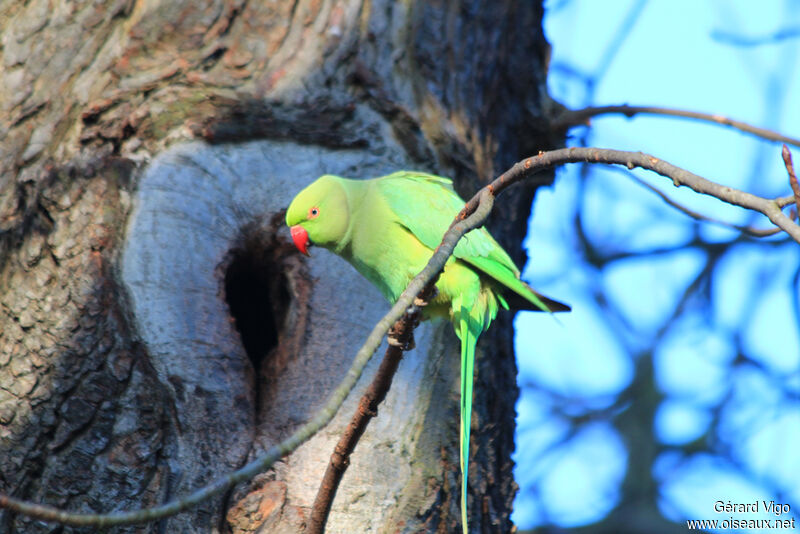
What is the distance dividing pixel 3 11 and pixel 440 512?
8.18 ft

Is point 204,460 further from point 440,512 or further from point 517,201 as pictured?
point 517,201

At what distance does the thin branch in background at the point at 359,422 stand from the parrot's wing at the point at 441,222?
79cm

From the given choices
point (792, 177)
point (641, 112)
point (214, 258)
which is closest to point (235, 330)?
point (214, 258)

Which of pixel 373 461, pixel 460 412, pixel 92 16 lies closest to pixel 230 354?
pixel 373 461

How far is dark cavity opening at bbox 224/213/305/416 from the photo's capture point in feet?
8.79

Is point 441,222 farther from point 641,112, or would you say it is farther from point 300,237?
point 641,112

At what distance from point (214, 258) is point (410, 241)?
71 centimetres

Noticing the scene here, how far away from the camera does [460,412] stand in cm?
252

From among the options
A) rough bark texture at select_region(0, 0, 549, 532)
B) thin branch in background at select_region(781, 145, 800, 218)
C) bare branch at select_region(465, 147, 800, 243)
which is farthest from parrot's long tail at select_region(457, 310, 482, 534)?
thin branch in background at select_region(781, 145, 800, 218)

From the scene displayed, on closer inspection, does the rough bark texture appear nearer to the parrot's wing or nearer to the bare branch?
the parrot's wing

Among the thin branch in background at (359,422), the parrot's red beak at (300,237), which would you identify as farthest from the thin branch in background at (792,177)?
the parrot's red beak at (300,237)

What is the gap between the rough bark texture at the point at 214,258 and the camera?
7.44 feet

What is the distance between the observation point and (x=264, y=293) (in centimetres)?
303

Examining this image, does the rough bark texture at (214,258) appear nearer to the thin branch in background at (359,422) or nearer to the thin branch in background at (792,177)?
the thin branch in background at (359,422)
